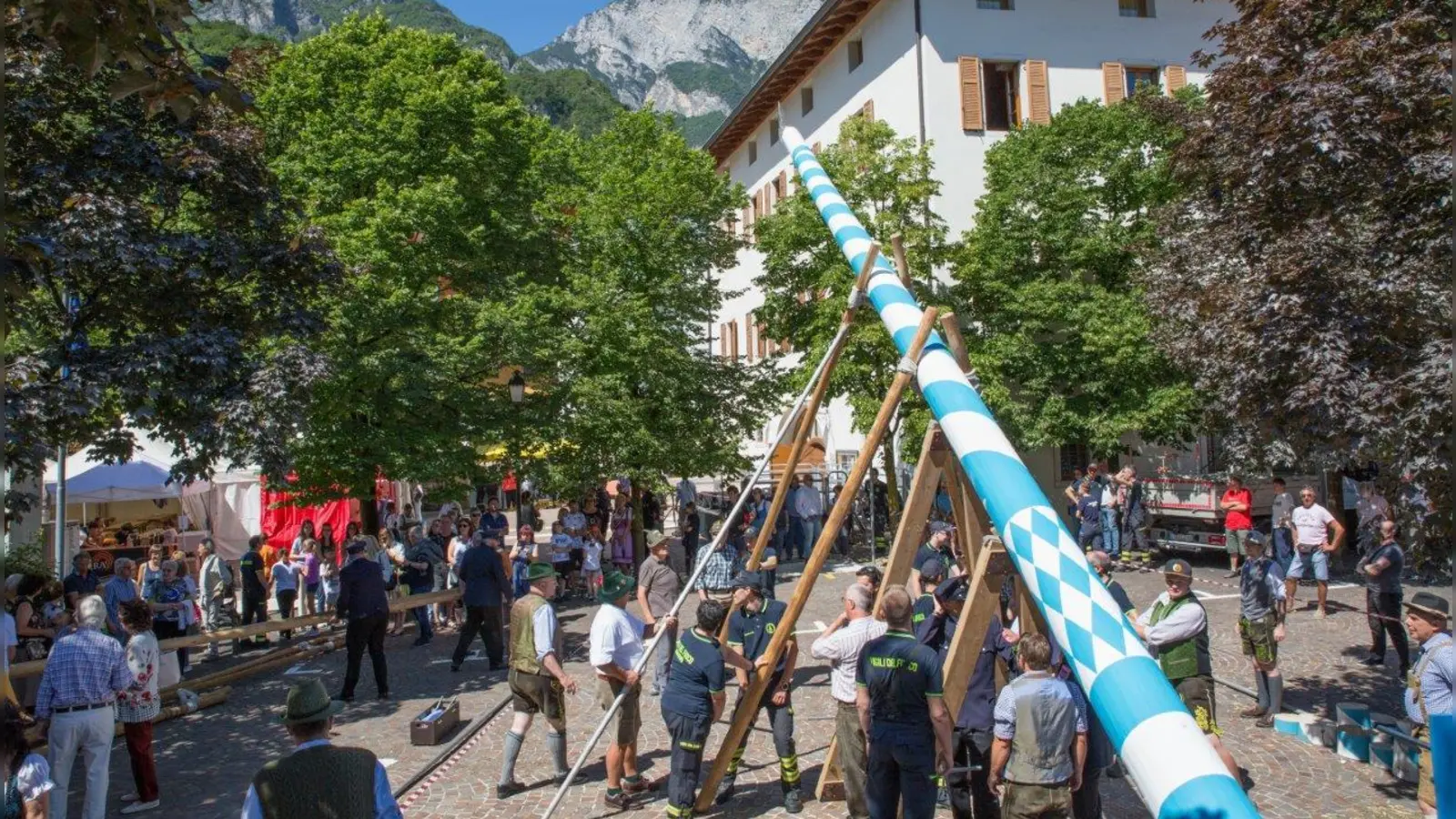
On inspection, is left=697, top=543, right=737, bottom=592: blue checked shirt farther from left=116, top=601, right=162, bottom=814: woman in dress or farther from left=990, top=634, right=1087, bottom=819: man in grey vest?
left=990, top=634, right=1087, bottom=819: man in grey vest

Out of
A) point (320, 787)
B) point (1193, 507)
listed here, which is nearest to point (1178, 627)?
point (320, 787)

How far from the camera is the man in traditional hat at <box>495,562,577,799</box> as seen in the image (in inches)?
339

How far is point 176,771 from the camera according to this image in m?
9.90

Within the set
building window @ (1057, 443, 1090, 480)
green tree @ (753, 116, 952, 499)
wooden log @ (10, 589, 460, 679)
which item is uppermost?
green tree @ (753, 116, 952, 499)

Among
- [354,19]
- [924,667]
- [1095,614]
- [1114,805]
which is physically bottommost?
[1114,805]

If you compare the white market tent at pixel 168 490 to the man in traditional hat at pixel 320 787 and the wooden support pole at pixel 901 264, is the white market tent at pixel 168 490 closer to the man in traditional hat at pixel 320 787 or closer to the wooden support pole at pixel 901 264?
the wooden support pole at pixel 901 264

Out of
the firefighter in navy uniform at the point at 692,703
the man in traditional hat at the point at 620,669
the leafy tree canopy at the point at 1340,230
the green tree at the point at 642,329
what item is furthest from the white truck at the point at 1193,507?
the firefighter in navy uniform at the point at 692,703

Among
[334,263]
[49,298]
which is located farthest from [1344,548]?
[49,298]

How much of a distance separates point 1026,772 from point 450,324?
627 inches

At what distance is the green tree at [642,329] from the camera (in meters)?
21.3

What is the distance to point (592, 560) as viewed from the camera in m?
19.5

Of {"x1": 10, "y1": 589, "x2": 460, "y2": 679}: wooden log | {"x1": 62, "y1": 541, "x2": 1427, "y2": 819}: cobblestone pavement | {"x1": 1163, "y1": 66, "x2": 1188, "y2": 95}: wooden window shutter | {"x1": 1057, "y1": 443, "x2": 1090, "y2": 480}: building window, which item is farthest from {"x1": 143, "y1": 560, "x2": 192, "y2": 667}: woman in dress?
{"x1": 1163, "y1": 66, "x2": 1188, "y2": 95}: wooden window shutter

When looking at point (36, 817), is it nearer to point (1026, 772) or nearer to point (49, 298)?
point (1026, 772)

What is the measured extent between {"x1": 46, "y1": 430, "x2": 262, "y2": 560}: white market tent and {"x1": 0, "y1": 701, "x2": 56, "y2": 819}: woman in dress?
44.4ft
